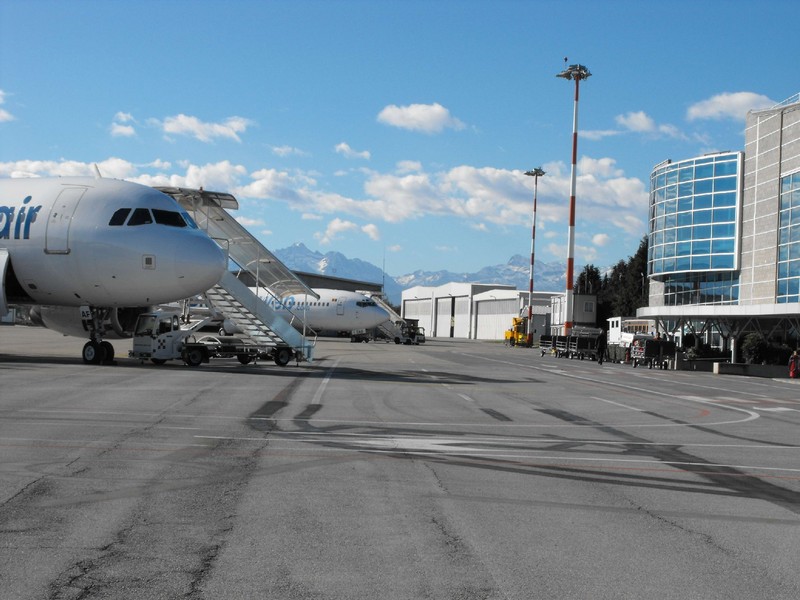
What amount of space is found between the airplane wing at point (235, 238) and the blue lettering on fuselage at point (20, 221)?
18.0 feet

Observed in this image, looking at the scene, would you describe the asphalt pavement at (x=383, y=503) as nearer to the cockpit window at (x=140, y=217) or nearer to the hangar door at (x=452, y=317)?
the cockpit window at (x=140, y=217)

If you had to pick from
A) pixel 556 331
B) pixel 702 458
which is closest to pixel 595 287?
pixel 556 331

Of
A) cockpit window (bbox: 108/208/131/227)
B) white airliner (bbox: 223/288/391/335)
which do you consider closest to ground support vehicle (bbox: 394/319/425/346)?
white airliner (bbox: 223/288/391/335)

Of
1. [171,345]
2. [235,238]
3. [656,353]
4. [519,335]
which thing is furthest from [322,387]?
[519,335]

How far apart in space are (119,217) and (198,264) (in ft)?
9.23

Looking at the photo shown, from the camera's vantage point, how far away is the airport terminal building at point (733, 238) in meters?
57.3

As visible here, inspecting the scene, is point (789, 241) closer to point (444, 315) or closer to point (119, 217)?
point (119, 217)

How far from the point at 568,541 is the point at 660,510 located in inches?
72.4

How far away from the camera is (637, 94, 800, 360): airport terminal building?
57344mm

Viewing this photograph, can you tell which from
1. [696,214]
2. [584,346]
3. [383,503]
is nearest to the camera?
[383,503]

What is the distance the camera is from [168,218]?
2694 centimetres

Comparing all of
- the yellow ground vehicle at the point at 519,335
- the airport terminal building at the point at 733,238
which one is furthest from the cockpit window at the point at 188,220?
the yellow ground vehicle at the point at 519,335

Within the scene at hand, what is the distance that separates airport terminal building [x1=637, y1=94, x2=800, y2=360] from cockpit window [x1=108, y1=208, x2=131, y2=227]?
125ft

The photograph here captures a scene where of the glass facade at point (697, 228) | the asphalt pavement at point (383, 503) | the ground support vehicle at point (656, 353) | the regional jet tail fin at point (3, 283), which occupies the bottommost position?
the asphalt pavement at point (383, 503)
